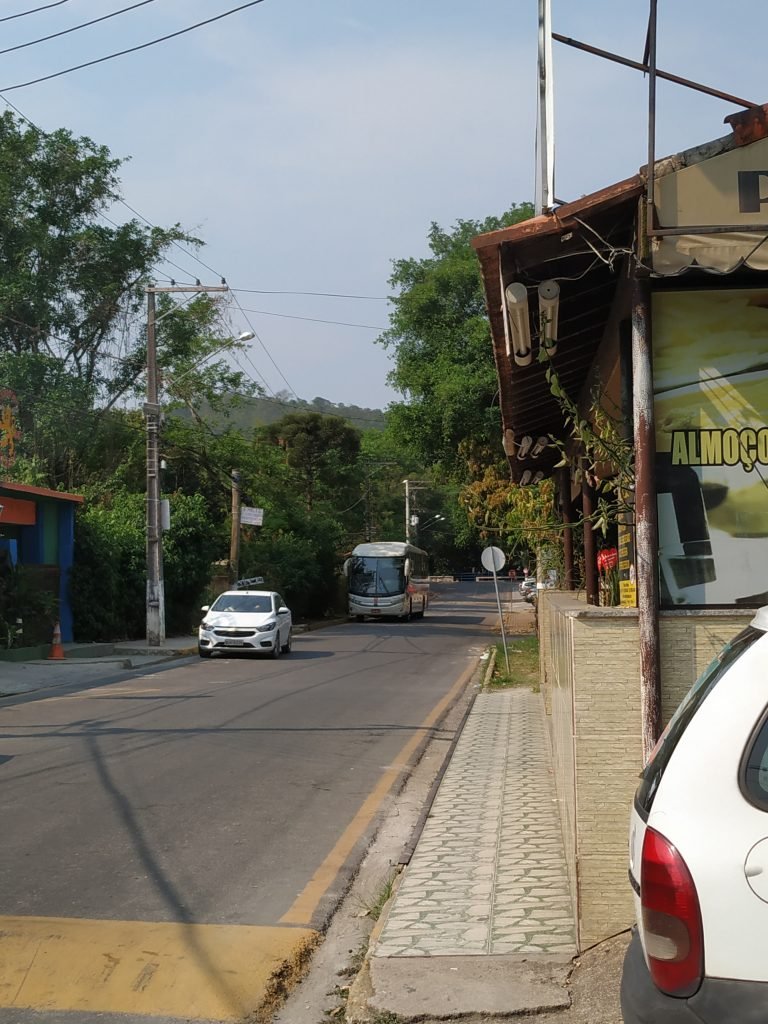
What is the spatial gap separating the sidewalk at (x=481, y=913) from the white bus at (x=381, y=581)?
35.9m

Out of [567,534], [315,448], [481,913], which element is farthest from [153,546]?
[315,448]

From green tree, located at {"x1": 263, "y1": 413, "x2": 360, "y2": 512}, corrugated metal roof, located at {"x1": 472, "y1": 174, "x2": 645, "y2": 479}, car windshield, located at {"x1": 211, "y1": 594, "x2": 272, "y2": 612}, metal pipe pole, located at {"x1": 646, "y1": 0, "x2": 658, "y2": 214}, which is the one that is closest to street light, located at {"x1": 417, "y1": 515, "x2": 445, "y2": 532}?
green tree, located at {"x1": 263, "y1": 413, "x2": 360, "y2": 512}

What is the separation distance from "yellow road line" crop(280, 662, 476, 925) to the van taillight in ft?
11.8

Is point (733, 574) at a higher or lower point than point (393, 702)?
higher

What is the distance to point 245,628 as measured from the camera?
25.0m

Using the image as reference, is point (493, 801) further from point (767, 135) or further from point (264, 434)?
point (264, 434)

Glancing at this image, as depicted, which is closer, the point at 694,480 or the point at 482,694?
the point at 694,480

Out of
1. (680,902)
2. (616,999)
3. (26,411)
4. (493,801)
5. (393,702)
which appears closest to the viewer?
(680,902)

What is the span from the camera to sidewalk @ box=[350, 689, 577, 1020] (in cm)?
478

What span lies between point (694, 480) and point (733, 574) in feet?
1.58

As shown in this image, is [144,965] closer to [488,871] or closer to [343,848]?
[488,871]

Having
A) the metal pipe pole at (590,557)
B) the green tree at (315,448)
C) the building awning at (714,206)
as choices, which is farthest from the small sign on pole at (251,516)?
the building awning at (714,206)

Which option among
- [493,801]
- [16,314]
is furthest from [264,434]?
[493,801]

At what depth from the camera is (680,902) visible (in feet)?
9.29
